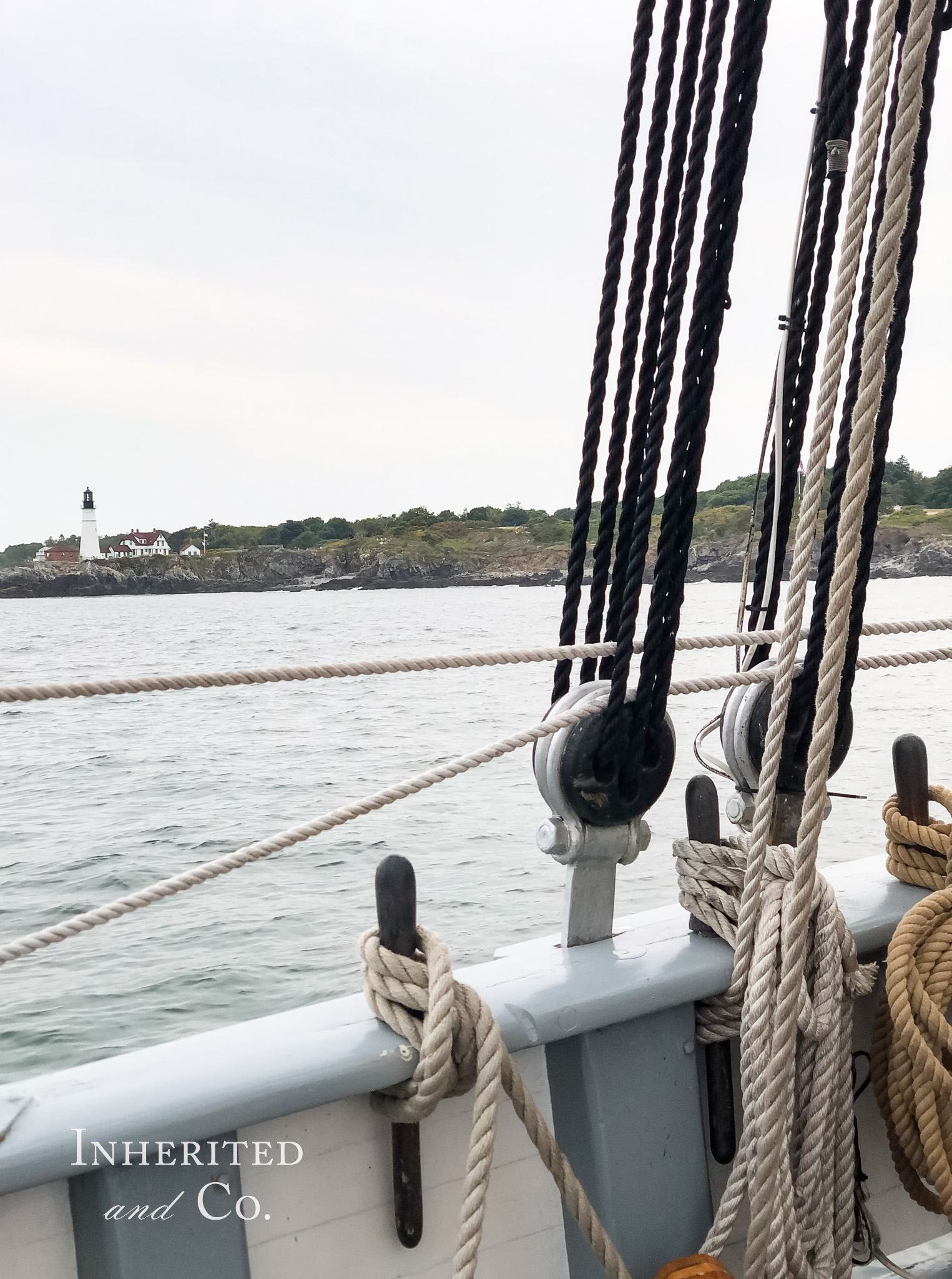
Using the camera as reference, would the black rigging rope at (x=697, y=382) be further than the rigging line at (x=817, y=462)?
Yes

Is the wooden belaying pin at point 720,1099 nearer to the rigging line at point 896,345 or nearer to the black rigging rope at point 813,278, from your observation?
the rigging line at point 896,345

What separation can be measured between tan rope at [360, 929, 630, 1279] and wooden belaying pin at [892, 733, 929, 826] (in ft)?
2.20

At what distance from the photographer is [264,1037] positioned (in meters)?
1.03

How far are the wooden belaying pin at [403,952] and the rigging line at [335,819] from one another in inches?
2.8

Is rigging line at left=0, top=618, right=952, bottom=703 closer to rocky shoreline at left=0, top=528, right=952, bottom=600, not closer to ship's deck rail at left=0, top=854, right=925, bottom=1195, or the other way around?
ship's deck rail at left=0, top=854, right=925, bottom=1195

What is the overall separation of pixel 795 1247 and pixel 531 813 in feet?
21.6

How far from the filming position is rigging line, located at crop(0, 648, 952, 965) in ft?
2.99

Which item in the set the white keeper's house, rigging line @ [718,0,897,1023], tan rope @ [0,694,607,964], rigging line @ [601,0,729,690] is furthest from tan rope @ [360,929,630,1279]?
the white keeper's house

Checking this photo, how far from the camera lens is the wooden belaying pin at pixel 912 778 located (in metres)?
1.38

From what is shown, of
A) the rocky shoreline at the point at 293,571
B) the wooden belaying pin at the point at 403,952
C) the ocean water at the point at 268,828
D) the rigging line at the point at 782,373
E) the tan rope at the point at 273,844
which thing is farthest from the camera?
the rocky shoreline at the point at 293,571

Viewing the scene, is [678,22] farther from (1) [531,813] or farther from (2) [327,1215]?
(1) [531,813]

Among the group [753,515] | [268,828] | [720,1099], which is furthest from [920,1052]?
[268,828]

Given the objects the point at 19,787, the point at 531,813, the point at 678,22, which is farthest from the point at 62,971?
the point at 19,787

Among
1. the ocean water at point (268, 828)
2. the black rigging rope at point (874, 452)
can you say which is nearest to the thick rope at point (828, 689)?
the black rigging rope at point (874, 452)
